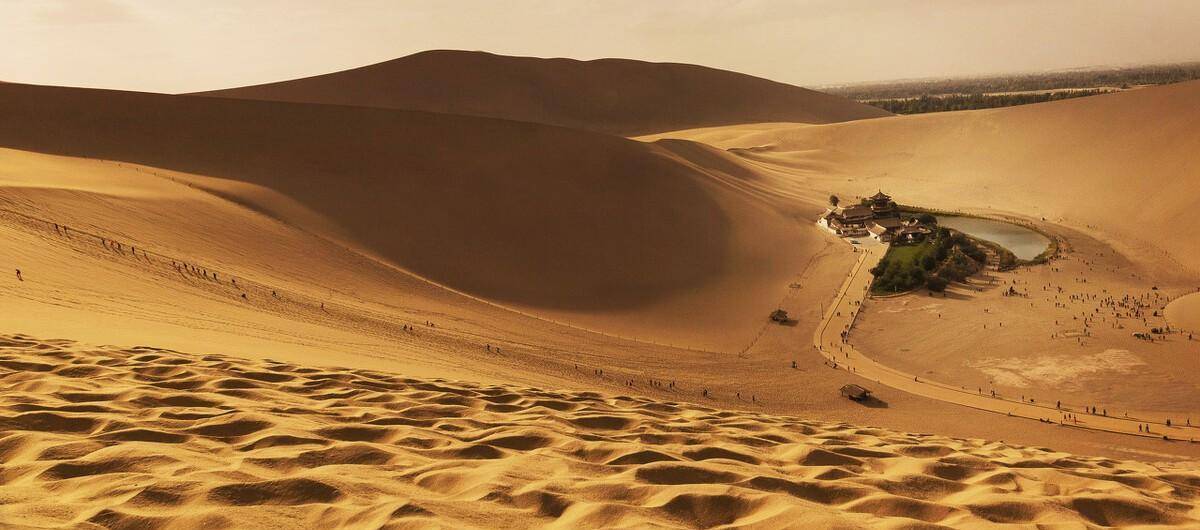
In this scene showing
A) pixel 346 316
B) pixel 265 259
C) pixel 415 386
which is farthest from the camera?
pixel 265 259

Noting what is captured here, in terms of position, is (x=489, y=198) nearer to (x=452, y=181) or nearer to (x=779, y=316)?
(x=452, y=181)

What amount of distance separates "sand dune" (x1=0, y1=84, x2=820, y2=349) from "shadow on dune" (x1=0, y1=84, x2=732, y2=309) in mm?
99

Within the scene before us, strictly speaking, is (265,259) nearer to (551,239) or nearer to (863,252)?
(551,239)

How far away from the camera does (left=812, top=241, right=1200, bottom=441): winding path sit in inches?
648

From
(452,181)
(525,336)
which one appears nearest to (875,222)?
(452,181)

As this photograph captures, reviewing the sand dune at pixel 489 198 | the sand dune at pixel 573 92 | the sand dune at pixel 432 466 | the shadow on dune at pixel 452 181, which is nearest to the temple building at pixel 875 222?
the sand dune at pixel 489 198

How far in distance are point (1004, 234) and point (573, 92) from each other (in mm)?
75946

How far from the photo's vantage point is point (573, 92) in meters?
107

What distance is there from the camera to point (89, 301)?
35.3 ft

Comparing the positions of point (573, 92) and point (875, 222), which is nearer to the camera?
point (875, 222)

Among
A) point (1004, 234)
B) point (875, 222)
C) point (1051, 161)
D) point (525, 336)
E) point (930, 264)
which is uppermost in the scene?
point (1051, 161)

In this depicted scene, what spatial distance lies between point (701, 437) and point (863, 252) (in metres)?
30.7

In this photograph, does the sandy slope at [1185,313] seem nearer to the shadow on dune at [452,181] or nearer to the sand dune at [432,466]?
the shadow on dune at [452,181]

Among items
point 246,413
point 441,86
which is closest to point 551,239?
point 246,413
